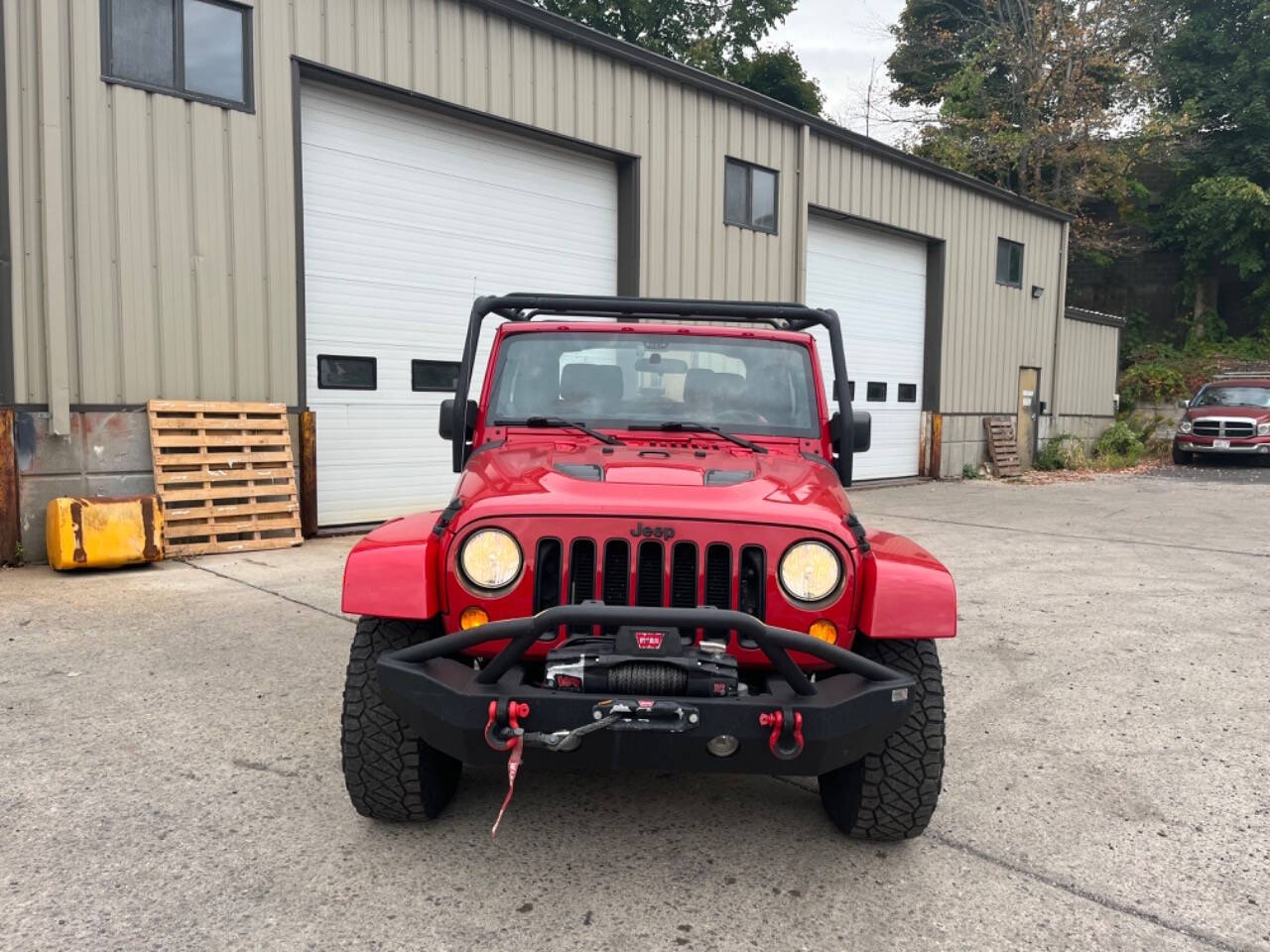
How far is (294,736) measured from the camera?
372cm

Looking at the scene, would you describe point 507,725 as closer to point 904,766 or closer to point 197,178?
point 904,766

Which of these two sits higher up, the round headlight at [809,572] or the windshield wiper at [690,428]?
the windshield wiper at [690,428]

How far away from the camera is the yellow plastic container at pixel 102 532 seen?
673 cm

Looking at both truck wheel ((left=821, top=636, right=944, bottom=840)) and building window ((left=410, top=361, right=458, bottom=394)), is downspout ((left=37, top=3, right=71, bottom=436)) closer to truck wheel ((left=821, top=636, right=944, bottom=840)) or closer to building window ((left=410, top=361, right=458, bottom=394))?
building window ((left=410, top=361, right=458, bottom=394))

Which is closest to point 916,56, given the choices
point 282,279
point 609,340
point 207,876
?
point 282,279

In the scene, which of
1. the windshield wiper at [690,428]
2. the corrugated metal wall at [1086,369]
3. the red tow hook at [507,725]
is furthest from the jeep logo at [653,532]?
the corrugated metal wall at [1086,369]

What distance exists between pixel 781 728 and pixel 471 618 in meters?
0.96

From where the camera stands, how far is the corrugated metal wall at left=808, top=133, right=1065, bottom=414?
14.3 metres

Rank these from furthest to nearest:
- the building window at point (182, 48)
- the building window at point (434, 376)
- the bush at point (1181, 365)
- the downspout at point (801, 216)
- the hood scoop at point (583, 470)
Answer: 1. the bush at point (1181, 365)
2. the downspout at point (801, 216)
3. the building window at point (434, 376)
4. the building window at point (182, 48)
5. the hood scoop at point (583, 470)

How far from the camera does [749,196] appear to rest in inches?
500

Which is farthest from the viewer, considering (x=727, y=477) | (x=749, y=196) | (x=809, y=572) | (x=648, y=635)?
(x=749, y=196)

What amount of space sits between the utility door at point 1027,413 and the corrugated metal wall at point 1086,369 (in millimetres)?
966

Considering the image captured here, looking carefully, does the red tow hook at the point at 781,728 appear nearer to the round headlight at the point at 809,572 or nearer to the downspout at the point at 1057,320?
the round headlight at the point at 809,572

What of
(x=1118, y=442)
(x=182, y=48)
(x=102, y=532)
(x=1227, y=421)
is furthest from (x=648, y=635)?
(x=1118, y=442)
